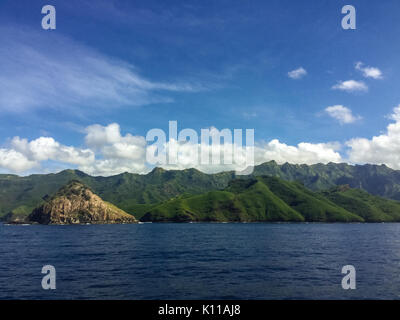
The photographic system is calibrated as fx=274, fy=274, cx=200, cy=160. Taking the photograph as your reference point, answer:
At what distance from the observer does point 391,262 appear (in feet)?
279

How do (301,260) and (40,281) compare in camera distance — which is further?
(301,260)

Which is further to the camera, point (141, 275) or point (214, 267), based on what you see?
point (214, 267)

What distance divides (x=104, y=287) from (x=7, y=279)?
25990 mm
